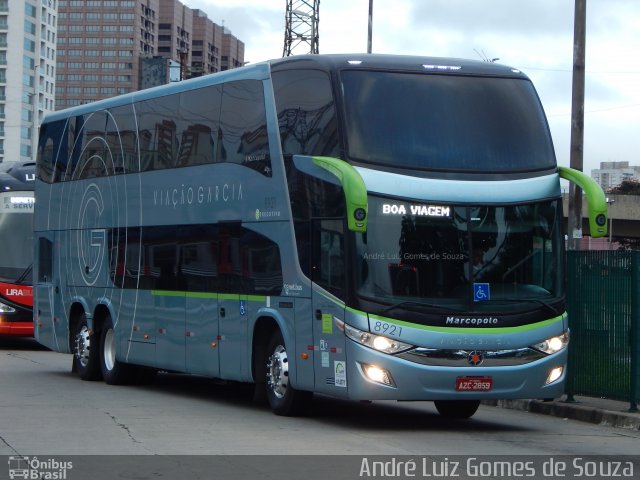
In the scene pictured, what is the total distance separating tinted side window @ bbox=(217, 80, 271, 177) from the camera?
1480 centimetres

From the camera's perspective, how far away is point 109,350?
19.6 meters

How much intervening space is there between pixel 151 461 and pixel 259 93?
5.96 metres

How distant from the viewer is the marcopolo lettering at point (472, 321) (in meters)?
12.9

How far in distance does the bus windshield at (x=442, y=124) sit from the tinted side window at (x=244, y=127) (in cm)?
179

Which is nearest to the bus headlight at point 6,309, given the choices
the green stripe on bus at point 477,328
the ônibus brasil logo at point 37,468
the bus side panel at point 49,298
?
the bus side panel at point 49,298

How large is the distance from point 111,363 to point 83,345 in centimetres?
92

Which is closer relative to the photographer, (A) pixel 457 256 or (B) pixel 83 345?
(A) pixel 457 256

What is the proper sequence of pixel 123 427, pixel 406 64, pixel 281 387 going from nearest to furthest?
pixel 123 427, pixel 406 64, pixel 281 387

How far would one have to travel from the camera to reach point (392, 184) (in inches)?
511

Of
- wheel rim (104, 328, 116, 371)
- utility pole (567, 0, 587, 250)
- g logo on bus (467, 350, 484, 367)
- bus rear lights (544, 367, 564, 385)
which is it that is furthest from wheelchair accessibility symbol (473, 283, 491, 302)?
wheel rim (104, 328, 116, 371)

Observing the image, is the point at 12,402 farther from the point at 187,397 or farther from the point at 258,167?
the point at 258,167

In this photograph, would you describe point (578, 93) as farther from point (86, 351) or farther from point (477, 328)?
point (86, 351)

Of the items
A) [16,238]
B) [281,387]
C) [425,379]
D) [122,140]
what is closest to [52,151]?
[122,140]

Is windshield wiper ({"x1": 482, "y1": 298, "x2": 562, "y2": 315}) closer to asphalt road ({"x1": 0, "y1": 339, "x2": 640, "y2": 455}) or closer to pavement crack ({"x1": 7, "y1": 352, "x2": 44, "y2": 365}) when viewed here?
asphalt road ({"x1": 0, "y1": 339, "x2": 640, "y2": 455})
